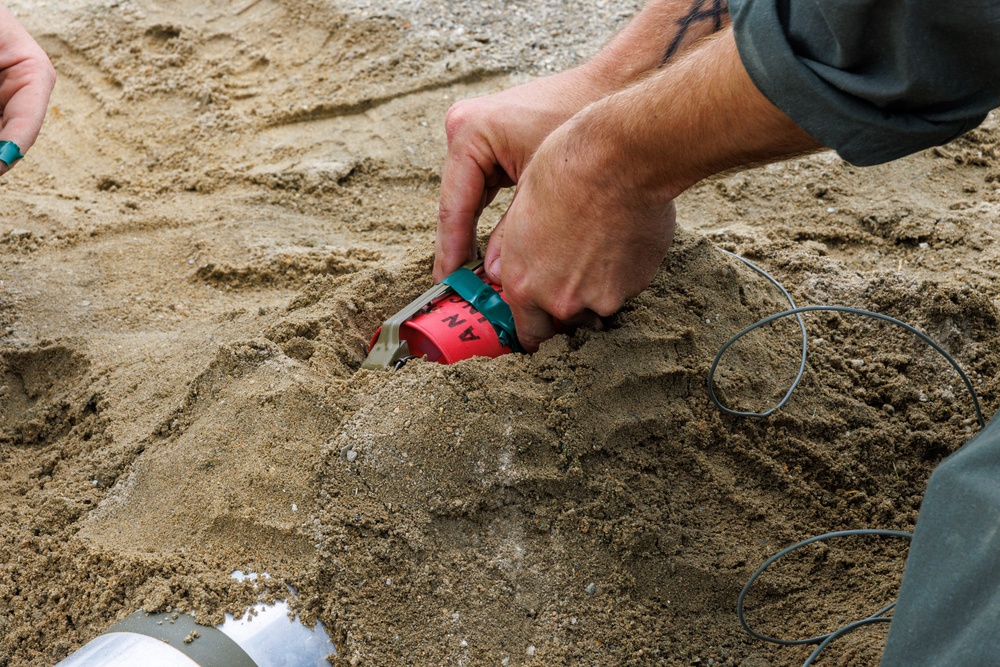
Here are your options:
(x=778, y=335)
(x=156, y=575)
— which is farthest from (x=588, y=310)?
(x=156, y=575)

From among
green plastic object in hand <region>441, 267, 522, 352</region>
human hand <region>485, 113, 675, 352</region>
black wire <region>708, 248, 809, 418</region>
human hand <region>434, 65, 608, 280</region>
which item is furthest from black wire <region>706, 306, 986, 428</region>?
human hand <region>434, 65, 608, 280</region>

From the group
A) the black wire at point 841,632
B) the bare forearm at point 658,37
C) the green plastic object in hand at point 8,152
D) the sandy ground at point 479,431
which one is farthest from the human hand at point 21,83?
the black wire at point 841,632

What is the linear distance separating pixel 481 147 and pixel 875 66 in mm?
1024

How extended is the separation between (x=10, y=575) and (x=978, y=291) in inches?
90.1

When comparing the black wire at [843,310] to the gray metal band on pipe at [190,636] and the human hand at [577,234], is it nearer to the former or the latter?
the human hand at [577,234]

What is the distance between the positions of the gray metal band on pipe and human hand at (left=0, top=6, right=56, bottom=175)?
127 cm

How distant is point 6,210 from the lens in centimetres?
279

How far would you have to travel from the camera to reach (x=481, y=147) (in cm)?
202

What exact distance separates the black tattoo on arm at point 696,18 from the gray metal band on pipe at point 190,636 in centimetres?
161

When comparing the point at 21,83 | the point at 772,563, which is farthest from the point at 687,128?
the point at 21,83

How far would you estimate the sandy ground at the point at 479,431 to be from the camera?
1590 millimetres

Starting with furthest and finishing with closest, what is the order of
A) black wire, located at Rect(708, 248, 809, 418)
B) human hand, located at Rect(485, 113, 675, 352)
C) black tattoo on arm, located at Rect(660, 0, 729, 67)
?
black tattoo on arm, located at Rect(660, 0, 729, 67) < black wire, located at Rect(708, 248, 809, 418) < human hand, located at Rect(485, 113, 675, 352)

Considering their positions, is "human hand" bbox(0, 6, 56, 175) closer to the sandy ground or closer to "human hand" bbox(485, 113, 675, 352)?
the sandy ground

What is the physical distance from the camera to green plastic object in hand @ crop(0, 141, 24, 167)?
2.02m
